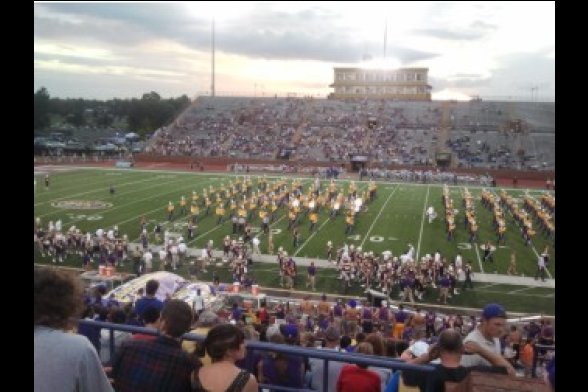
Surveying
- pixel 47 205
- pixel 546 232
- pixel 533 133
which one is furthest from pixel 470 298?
pixel 533 133

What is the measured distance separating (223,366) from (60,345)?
0.77m

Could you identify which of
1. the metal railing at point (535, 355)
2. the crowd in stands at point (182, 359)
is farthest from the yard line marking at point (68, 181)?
the crowd in stands at point (182, 359)

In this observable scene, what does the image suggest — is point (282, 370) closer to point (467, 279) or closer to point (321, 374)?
point (321, 374)

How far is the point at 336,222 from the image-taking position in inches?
1009

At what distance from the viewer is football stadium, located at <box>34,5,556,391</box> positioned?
10.4 feet

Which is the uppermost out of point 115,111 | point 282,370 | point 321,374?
point 115,111

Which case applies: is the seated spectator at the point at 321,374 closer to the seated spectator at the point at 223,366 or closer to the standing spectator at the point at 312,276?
the seated spectator at the point at 223,366

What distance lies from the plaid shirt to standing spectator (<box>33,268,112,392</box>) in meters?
0.31

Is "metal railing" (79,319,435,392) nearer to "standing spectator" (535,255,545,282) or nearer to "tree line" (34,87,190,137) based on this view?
"standing spectator" (535,255,545,282)

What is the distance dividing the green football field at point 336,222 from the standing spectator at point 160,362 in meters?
14.5

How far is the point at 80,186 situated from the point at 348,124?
2792 cm

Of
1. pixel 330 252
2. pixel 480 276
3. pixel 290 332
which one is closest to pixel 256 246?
pixel 330 252

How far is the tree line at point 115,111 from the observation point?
8494 cm

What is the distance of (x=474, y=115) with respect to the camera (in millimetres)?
56062
